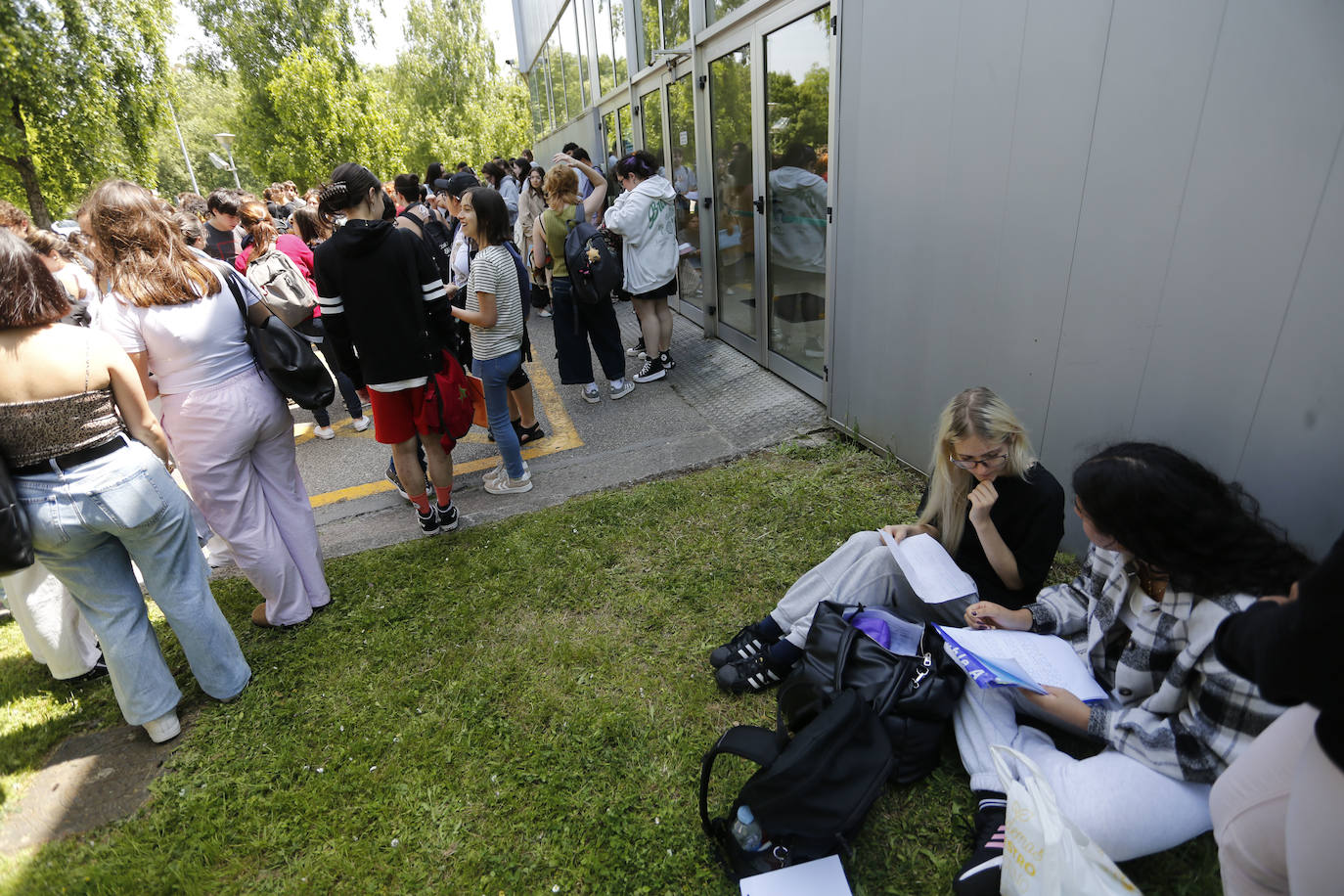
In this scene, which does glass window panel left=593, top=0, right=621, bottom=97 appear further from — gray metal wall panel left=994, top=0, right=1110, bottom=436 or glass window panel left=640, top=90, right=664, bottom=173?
gray metal wall panel left=994, top=0, right=1110, bottom=436

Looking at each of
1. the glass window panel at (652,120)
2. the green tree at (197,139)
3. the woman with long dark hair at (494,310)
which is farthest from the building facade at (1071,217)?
the green tree at (197,139)

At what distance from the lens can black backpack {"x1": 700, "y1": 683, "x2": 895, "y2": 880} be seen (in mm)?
1801

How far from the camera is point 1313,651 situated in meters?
0.98

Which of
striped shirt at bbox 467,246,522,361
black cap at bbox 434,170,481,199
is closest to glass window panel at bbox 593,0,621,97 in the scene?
black cap at bbox 434,170,481,199

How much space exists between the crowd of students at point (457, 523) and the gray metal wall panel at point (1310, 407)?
0.57 m

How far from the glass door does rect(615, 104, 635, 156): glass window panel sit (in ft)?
9.84

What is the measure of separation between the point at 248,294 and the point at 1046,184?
342 cm

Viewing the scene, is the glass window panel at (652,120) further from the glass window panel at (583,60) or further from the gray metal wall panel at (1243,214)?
the gray metal wall panel at (1243,214)

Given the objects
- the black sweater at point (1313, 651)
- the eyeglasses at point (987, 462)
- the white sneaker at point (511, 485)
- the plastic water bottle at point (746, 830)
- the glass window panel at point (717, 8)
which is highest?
the glass window panel at point (717, 8)

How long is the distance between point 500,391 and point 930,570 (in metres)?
2.77

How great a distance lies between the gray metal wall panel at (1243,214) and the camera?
6.19ft

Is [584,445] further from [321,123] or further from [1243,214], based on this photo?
[321,123]

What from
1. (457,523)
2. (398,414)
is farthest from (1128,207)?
(457,523)

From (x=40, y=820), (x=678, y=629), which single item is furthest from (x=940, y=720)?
(x=40, y=820)
